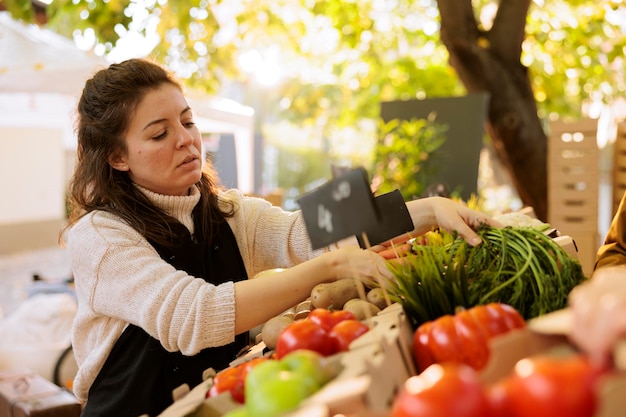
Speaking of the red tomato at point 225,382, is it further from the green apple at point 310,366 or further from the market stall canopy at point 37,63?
the market stall canopy at point 37,63

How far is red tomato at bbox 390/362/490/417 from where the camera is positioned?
0.94 metres

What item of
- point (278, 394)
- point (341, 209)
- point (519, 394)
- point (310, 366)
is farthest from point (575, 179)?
point (519, 394)

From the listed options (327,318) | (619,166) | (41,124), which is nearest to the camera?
(327,318)

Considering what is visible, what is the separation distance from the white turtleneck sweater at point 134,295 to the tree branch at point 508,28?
11.8 ft

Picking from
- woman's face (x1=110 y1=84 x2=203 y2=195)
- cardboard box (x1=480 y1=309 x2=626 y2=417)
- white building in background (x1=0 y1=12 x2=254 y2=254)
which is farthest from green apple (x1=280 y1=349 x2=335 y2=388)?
white building in background (x1=0 y1=12 x2=254 y2=254)

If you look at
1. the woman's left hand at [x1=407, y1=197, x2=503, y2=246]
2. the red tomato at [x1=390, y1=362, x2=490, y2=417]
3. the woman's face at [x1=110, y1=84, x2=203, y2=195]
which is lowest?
the woman's left hand at [x1=407, y1=197, x2=503, y2=246]

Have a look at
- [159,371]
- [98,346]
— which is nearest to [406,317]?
[159,371]

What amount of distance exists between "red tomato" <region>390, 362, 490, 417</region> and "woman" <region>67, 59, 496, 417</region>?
37.1 inches

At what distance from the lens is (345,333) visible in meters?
1.61

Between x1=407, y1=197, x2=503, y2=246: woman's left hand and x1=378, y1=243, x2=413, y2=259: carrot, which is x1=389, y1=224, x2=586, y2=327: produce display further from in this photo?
x1=378, y1=243, x2=413, y2=259: carrot

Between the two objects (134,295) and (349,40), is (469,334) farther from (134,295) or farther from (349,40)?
(349,40)

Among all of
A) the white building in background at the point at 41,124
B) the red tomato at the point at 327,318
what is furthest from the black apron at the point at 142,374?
the white building in background at the point at 41,124

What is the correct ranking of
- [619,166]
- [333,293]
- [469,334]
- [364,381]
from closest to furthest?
[364,381] → [469,334] → [333,293] → [619,166]

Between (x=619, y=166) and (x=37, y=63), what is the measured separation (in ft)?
12.2
